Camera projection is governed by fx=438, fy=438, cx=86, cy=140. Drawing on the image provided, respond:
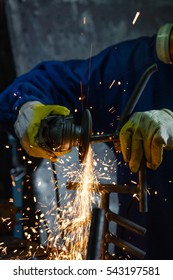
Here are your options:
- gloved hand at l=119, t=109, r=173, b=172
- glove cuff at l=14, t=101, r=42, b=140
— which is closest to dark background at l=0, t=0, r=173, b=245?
glove cuff at l=14, t=101, r=42, b=140

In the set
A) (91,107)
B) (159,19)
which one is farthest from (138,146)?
(159,19)

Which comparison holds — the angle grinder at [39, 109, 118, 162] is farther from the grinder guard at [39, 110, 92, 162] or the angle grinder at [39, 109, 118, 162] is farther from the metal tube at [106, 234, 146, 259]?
the metal tube at [106, 234, 146, 259]

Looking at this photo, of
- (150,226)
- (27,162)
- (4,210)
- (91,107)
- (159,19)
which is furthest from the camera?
(159,19)

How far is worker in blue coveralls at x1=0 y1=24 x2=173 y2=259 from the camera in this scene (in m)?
1.42

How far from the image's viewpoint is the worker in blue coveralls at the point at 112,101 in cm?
142

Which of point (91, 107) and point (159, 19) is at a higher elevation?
point (159, 19)

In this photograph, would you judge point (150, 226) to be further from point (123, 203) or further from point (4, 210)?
point (4, 210)

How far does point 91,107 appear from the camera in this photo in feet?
5.69

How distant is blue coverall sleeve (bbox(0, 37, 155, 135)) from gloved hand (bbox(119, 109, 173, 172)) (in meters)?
0.54

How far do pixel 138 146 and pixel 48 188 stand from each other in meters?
0.94

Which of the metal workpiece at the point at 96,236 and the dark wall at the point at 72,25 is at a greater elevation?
the dark wall at the point at 72,25

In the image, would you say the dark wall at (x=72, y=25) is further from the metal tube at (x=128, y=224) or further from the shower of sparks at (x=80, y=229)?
the metal tube at (x=128, y=224)

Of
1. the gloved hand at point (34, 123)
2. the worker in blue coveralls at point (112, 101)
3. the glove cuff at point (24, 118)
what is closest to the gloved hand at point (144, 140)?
the worker in blue coveralls at point (112, 101)

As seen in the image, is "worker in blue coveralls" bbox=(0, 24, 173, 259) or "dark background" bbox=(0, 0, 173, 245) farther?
"dark background" bbox=(0, 0, 173, 245)
